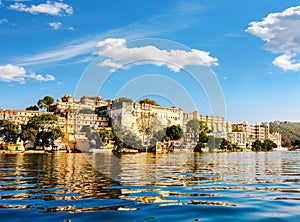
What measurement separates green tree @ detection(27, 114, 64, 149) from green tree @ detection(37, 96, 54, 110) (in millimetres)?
56301

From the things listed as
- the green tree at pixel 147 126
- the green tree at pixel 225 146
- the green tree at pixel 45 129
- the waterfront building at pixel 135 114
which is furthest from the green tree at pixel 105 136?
the green tree at pixel 225 146

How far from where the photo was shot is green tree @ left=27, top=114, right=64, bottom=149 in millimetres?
92250

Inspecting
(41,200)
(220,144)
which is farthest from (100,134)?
(41,200)

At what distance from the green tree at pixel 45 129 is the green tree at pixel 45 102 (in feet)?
185

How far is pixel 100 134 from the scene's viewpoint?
347 ft

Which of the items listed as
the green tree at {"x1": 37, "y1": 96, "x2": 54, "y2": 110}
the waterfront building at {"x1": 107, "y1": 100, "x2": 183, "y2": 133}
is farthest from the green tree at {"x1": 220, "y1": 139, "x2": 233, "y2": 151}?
the green tree at {"x1": 37, "y1": 96, "x2": 54, "y2": 110}

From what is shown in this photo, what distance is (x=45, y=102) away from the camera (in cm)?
15638

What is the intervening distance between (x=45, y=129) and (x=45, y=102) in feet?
193

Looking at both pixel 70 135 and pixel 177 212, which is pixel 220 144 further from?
pixel 177 212

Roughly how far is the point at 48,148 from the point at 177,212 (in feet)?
318

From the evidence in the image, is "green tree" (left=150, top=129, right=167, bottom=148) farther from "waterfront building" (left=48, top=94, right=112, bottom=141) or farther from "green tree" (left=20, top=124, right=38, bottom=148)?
"green tree" (left=20, top=124, right=38, bottom=148)

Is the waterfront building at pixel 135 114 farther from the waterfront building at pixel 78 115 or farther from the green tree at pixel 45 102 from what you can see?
the green tree at pixel 45 102

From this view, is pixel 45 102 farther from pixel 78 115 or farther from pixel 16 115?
pixel 16 115

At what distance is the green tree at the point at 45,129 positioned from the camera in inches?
3632
